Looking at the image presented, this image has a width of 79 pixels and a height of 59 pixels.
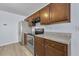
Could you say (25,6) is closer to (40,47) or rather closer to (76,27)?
(40,47)

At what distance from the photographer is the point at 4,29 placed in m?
7.24

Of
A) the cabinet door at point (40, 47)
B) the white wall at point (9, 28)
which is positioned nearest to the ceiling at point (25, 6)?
the cabinet door at point (40, 47)

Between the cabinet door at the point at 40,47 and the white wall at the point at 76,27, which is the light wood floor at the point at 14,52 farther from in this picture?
the white wall at the point at 76,27

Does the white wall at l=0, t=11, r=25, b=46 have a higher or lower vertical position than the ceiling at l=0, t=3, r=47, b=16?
lower

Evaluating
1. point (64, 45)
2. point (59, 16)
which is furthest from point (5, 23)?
point (64, 45)

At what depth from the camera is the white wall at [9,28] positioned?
712 cm

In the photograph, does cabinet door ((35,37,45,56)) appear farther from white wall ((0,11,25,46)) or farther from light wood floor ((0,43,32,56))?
white wall ((0,11,25,46))

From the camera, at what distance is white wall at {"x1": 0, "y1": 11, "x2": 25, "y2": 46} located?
7125 millimetres

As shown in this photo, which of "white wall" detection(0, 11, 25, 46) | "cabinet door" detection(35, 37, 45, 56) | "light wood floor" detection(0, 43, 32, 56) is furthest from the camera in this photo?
"white wall" detection(0, 11, 25, 46)

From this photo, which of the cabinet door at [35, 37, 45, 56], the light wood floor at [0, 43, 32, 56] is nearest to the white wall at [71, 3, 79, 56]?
the cabinet door at [35, 37, 45, 56]

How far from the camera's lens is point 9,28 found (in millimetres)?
7707

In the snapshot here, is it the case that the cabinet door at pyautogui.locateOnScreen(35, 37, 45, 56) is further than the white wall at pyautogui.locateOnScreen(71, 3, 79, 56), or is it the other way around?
the cabinet door at pyautogui.locateOnScreen(35, 37, 45, 56)

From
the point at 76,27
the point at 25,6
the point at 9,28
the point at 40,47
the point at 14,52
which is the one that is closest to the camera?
the point at 76,27

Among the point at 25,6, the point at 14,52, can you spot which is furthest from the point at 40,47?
the point at 25,6
